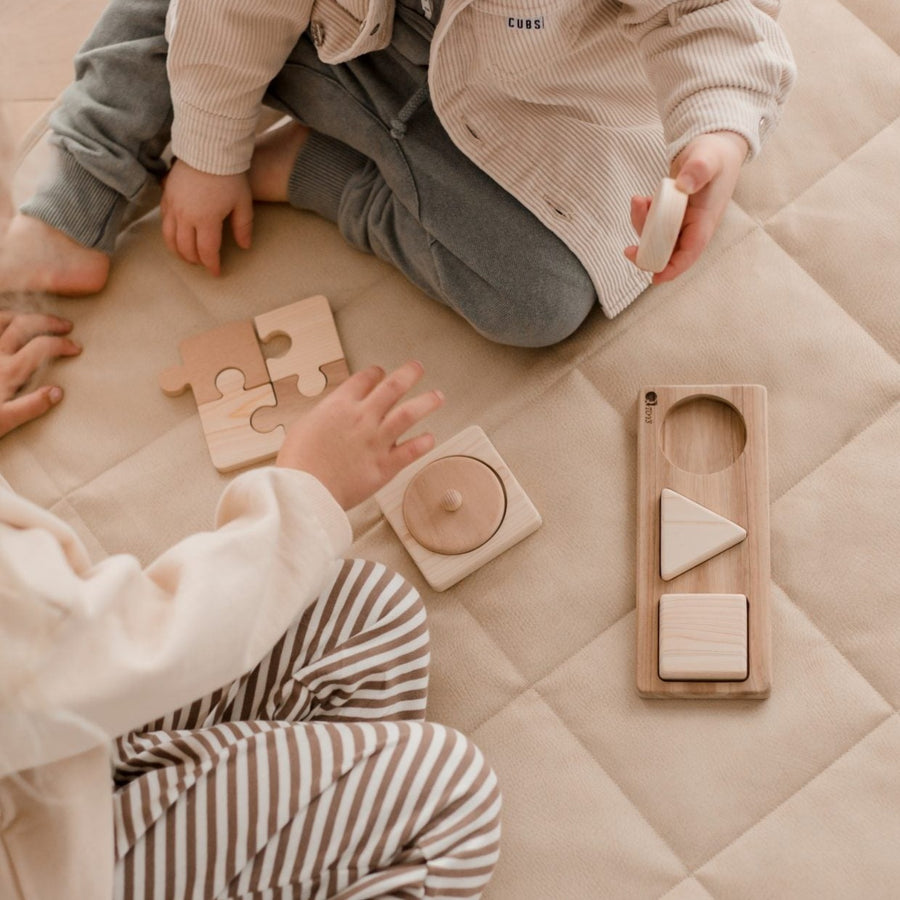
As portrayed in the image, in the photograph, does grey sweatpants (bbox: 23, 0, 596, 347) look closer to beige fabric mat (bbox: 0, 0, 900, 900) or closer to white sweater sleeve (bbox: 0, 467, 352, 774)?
beige fabric mat (bbox: 0, 0, 900, 900)

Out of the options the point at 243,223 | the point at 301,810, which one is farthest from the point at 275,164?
the point at 301,810

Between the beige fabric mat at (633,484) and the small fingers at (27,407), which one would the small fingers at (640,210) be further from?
the small fingers at (27,407)

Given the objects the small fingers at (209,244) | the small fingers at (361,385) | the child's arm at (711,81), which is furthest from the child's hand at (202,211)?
the child's arm at (711,81)

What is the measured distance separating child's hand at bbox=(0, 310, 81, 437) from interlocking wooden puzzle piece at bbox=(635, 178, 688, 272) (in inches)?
23.9

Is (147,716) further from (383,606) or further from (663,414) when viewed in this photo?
(663,414)

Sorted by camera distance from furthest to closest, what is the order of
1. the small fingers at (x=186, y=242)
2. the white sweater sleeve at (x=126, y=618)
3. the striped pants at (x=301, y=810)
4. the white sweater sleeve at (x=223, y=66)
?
1. the small fingers at (x=186, y=242)
2. the white sweater sleeve at (x=223, y=66)
3. the striped pants at (x=301, y=810)
4. the white sweater sleeve at (x=126, y=618)

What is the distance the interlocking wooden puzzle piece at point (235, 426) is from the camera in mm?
1070

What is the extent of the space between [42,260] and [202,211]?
17cm

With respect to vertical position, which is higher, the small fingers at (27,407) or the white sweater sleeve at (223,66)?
the white sweater sleeve at (223,66)

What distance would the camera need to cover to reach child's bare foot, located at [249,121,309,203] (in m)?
1.14

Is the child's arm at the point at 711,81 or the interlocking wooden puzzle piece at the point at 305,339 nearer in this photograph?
the child's arm at the point at 711,81

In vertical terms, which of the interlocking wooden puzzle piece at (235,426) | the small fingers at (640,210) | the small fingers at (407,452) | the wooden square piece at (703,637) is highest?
the small fingers at (640,210)

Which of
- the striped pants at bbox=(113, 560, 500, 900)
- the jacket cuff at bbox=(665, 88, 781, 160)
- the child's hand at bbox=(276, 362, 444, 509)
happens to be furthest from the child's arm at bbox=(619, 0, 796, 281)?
the striped pants at bbox=(113, 560, 500, 900)

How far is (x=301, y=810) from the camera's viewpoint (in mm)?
832
